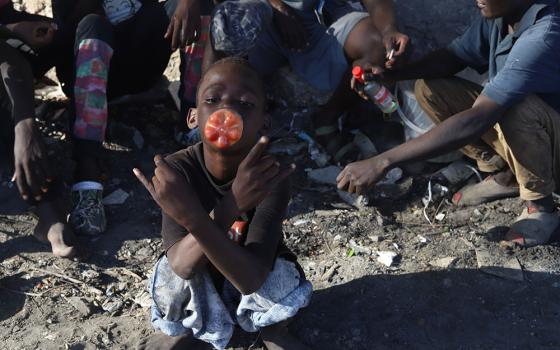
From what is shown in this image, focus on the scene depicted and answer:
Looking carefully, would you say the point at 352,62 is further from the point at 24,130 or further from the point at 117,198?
the point at 24,130

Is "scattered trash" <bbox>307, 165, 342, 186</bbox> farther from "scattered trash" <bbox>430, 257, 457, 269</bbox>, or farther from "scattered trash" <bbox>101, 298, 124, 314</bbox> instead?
"scattered trash" <bbox>101, 298, 124, 314</bbox>

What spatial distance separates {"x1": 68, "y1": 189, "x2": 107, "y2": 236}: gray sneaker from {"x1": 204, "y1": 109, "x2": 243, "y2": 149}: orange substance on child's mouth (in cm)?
120

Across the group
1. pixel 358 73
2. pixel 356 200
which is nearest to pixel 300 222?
pixel 356 200

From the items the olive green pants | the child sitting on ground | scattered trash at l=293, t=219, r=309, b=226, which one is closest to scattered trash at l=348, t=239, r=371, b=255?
scattered trash at l=293, t=219, r=309, b=226

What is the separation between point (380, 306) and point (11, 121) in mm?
2034

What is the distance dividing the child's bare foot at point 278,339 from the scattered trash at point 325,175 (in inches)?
50.1

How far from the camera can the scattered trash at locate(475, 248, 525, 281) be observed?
10.4ft

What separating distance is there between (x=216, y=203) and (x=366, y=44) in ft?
5.03

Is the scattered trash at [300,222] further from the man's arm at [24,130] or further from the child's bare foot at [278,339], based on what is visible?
the man's arm at [24,130]

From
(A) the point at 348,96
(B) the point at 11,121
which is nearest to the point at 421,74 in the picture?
(A) the point at 348,96

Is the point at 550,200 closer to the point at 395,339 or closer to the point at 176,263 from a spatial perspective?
the point at 395,339

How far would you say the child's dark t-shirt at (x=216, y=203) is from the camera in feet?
8.22

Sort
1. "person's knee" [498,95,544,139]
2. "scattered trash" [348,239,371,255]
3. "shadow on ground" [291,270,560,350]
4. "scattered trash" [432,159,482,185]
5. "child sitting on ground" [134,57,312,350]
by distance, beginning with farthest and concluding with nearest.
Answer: "scattered trash" [432,159,482,185] < "scattered trash" [348,239,371,255] < "person's knee" [498,95,544,139] < "shadow on ground" [291,270,560,350] < "child sitting on ground" [134,57,312,350]

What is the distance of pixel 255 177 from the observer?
230 centimetres
